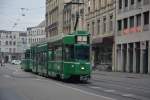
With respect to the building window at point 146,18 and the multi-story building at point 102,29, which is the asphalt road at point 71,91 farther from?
the multi-story building at point 102,29

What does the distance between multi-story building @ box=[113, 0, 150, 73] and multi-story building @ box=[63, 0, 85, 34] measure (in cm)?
1468

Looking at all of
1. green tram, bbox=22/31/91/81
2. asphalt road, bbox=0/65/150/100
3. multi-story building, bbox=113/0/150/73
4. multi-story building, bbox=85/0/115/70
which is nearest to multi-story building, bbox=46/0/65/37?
multi-story building, bbox=85/0/115/70

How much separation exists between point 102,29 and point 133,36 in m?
12.9

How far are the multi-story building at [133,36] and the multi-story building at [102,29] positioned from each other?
236 centimetres

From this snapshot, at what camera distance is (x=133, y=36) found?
60.6 metres

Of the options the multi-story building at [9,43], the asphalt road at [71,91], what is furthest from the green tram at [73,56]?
the multi-story building at [9,43]

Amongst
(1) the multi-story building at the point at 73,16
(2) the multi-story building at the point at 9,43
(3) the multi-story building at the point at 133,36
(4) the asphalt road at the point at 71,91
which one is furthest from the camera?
(2) the multi-story building at the point at 9,43

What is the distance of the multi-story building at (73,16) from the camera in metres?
86.2

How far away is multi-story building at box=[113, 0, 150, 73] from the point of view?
5722 centimetres

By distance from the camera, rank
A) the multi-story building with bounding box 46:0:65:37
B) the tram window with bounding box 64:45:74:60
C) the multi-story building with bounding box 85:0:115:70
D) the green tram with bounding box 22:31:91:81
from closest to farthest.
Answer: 1. the green tram with bounding box 22:31:91:81
2. the tram window with bounding box 64:45:74:60
3. the multi-story building with bounding box 85:0:115:70
4. the multi-story building with bounding box 46:0:65:37

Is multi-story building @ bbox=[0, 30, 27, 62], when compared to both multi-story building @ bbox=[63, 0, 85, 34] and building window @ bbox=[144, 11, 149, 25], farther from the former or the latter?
building window @ bbox=[144, 11, 149, 25]

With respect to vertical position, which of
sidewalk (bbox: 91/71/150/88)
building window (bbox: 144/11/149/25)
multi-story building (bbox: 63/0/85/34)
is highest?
multi-story building (bbox: 63/0/85/34)

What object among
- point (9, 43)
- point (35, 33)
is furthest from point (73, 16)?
point (9, 43)

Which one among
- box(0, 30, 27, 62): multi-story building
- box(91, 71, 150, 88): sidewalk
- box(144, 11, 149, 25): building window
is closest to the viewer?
box(91, 71, 150, 88): sidewalk
